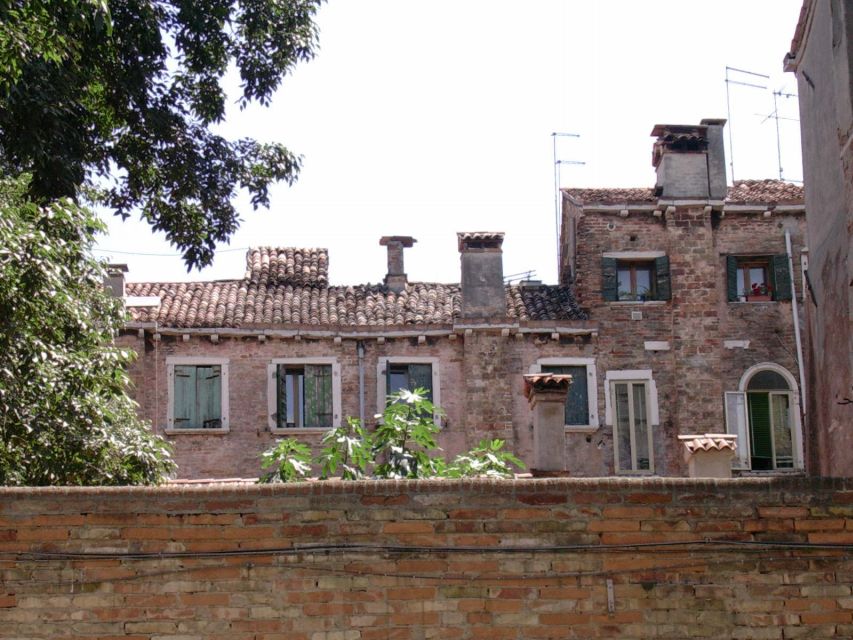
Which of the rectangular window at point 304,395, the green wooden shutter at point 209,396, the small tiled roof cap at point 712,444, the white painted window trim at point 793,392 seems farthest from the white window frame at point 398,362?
the small tiled roof cap at point 712,444

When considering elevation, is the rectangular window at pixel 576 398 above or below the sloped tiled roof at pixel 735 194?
below

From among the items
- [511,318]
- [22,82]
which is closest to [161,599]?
[22,82]

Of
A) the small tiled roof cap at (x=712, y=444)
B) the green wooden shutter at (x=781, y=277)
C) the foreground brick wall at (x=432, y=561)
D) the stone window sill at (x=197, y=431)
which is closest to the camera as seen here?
the foreground brick wall at (x=432, y=561)

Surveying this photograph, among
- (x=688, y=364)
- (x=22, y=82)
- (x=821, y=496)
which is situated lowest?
(x=821, y=496)

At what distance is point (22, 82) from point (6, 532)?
8642mm

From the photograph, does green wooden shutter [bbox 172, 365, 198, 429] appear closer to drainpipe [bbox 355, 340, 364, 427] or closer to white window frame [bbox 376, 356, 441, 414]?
drainpipe [bbox 355, 340, 364, 427]

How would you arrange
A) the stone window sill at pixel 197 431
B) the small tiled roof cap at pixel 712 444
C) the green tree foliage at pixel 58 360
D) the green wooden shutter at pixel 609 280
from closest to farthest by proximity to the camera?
1. the green tree foliage at pixel 58 360
2. the small tiled roof cap at pixel 712 444
3. the stone window sill at pixel 197 431
4. the green wooden shutter at pixel 609 280

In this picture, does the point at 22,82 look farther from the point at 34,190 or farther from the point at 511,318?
the point at 511,318

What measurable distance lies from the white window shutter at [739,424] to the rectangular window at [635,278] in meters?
2.49

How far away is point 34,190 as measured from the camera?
17297 mm

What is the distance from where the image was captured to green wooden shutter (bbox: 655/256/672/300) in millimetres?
28484

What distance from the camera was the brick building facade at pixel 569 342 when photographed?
27.3 metres

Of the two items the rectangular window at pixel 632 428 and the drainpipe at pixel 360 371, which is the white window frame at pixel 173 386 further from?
the rectangular window at pixel 632 428

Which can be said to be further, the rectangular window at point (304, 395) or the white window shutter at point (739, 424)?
the rectangular window at point (304, 395)
